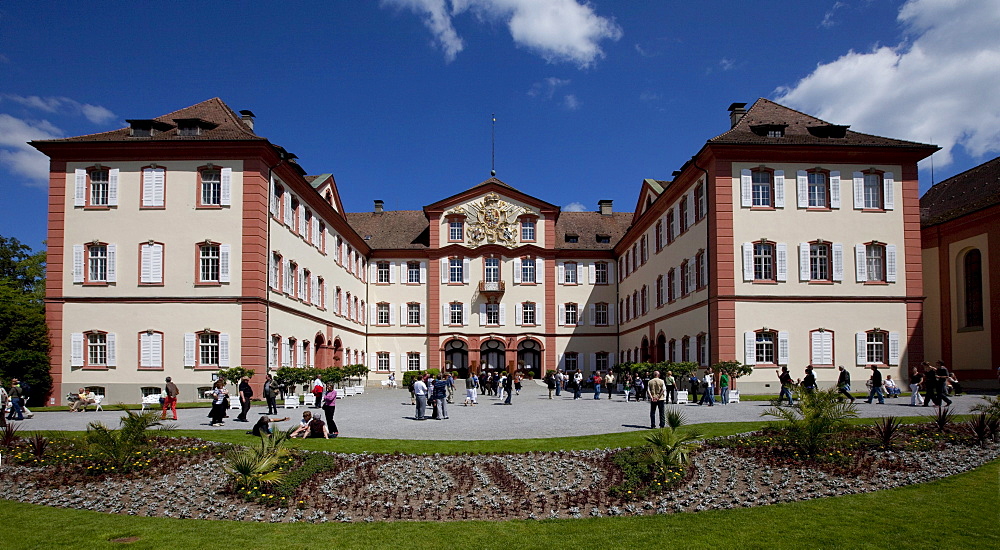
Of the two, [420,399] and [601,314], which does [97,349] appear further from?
[601,314]

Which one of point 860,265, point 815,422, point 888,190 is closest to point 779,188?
point 860,265

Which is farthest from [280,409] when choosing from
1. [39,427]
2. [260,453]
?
[260,453]

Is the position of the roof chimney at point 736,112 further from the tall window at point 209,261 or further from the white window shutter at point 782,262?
the tall window at point 209,261

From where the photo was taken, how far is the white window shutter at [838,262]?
110 ft

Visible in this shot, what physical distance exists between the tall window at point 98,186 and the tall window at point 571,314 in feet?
116

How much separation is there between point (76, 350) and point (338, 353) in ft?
61.1

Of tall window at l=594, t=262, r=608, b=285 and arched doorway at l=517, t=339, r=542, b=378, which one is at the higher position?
tall window at l=594, t=262, r=608, b=285

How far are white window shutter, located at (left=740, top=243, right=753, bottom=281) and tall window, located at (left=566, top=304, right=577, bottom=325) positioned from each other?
26719 mm

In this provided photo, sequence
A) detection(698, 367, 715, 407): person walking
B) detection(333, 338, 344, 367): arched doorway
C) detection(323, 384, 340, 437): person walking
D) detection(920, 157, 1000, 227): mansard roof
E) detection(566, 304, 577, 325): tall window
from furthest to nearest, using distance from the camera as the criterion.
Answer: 1. detection(566, 304, 577, 325): tall window
2. detection(333, 338, 344, 367): arched doorway
3. detection(920, 157, 1000, 227): mansard roof
4. detection(698, 367, 715, 407): person walking
5. detection(323, 384, 340, 437): person walking

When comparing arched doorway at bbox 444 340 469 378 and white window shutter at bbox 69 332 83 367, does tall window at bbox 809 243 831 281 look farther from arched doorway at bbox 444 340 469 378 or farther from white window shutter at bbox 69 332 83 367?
white window shutter at bbox 69 332 83 367

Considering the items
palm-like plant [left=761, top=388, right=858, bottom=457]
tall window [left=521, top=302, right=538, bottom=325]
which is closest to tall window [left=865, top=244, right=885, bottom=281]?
palm-like plant [left=761, top=388, right=858, bottom=457]

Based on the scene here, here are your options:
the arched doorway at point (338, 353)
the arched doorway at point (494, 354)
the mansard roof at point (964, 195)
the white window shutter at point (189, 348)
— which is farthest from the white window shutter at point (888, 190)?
the arched doorway at point (338, 353)

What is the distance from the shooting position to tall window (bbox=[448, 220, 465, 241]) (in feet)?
192

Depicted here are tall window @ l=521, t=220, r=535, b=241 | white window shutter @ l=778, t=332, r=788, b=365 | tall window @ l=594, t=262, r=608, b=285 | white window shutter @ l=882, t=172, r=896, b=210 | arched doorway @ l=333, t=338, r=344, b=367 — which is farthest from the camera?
tall window @ l=594, t=262, r=608, b=285
